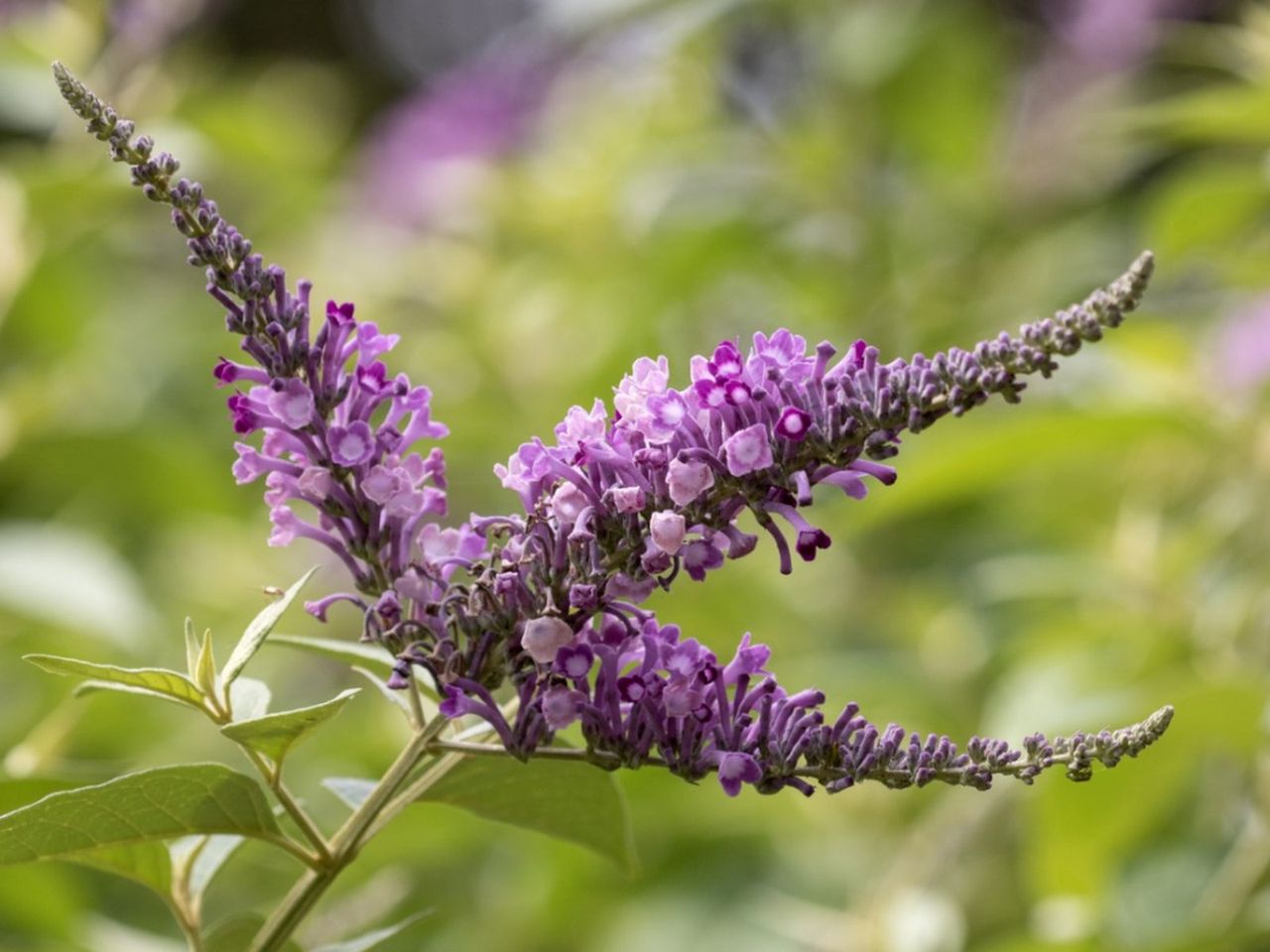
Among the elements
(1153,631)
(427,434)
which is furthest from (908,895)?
(427,434)

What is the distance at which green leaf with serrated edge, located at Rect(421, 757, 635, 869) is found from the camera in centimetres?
98

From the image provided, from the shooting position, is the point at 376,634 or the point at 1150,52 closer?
the point at 376,634

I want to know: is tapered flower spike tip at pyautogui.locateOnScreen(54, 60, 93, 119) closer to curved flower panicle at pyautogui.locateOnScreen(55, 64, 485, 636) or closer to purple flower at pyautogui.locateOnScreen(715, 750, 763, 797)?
curved flower panicle at pyautogui.locateOnScreen(55, 64, 485, 636)

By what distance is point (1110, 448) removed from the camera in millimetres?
2010

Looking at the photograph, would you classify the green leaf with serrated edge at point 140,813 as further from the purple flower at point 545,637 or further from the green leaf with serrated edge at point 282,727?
the purple flower at point 545,637

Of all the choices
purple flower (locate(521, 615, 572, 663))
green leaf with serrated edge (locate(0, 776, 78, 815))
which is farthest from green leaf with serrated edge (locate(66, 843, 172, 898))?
purple flower (locate(521, 615, 572, 663))

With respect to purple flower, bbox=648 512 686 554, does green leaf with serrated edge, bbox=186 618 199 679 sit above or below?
below

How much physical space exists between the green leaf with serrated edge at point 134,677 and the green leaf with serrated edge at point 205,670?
14mm

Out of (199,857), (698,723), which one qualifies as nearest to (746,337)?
(199,857)

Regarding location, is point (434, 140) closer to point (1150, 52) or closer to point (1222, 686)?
point (1150, 52)

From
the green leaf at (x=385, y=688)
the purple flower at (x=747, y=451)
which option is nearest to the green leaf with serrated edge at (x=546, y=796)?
the green leaf at (x=385, y=688)

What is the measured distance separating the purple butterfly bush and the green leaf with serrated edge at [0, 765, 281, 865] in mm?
119

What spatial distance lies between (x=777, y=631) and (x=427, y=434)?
1.64 m

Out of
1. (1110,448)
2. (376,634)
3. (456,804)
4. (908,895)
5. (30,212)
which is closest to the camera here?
(376,634)
